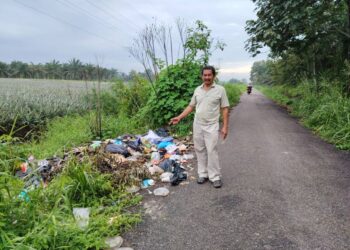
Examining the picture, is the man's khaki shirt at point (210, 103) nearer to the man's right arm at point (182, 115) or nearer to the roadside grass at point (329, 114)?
the man's right arm at point (182, 115)

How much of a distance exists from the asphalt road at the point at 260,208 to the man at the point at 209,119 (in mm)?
307

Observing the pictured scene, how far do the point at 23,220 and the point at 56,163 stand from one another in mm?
1982

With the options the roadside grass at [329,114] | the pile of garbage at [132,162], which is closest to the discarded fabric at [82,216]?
the pile of garbage at [132,162]

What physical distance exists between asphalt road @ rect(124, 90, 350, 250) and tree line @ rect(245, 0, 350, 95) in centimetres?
486

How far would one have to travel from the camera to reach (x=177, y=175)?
4.15 m

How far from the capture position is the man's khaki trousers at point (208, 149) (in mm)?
3723

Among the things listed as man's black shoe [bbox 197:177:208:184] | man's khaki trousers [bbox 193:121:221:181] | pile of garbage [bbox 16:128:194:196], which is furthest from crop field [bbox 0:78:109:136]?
man's black shoe [bbox 197:177:208:184]

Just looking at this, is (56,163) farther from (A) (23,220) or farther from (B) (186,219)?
(B) (186,219)

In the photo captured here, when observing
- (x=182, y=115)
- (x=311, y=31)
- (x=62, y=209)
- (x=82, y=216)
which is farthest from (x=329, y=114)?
(x=62, y=209)

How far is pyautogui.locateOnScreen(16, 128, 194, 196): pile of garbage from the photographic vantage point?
12.8ft

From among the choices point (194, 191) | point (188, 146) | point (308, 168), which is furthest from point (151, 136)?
point (308, 168)

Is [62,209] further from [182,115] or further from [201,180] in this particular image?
[182,115]

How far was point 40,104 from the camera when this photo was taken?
29.2 ft

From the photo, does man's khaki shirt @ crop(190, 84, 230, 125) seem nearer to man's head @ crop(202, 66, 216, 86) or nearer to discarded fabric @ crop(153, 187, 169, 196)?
man's head @ crop(202, 66, 216, 86)
